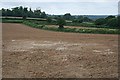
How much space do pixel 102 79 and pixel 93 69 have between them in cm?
139

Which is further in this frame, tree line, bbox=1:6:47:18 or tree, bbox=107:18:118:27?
tree line, bbox=1:6:47:18

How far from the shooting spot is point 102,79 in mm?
7984

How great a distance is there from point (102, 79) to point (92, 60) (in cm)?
317

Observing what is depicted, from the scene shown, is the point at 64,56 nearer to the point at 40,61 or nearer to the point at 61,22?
Answer: the point at 40,61

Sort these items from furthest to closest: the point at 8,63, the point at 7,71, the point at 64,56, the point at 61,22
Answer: the point at 61,22
the point at 64,56
the point at 8,63
the point at 7,71

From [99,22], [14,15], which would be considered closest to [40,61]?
[99,22]

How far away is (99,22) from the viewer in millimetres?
45406

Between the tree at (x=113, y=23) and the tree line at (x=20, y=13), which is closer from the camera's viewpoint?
the tree at (x=113, y=23)

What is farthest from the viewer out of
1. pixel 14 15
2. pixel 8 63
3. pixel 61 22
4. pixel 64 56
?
pixel 14 15

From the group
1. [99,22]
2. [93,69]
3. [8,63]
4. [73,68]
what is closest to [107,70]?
[93,69]

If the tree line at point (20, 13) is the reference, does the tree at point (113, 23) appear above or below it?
below

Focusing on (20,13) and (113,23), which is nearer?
(113,23)

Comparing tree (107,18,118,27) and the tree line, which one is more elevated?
the tree line

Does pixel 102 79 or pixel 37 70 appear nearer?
pixel 102 79
